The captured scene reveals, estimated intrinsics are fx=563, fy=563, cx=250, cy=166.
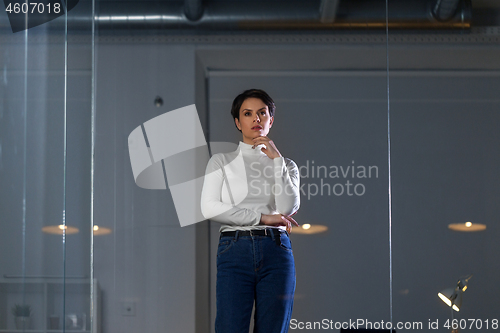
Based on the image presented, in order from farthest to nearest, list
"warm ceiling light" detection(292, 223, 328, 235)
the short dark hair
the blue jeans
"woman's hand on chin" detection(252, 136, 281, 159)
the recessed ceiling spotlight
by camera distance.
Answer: the recessed ceiling spotlight < "warm ceiling light" detection(292, 223, 328, 235) < the short dark hair < "woman's hand on chin" detection(252, 136, 281, 159) < the blue jeans

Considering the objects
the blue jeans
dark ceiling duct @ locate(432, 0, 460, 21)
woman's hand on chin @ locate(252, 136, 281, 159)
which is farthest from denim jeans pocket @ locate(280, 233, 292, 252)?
dark ceiling duct @ locate(432, 0, 460, 21)

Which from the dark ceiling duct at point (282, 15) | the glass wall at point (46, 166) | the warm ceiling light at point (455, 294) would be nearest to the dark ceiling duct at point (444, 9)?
the dark ceiling duct at point (282, 15)

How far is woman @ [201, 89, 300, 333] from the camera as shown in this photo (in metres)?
2.29

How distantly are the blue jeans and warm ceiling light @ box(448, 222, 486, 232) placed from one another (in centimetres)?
123

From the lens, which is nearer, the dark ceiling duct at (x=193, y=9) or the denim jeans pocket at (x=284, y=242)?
the denim jeans pocket at (x=284, y=242)

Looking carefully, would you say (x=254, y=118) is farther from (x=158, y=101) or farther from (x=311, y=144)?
(x=158, y=101)

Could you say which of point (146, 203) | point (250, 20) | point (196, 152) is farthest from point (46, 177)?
point (250, 20)

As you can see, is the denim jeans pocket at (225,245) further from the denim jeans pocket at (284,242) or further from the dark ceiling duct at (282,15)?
the dark ceiling duct at (282,15)

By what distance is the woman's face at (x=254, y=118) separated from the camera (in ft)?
8.76

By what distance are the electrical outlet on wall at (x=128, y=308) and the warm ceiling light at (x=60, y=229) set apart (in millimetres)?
468

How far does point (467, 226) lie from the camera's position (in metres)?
3.11

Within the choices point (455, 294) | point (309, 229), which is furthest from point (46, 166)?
point (455, 294)

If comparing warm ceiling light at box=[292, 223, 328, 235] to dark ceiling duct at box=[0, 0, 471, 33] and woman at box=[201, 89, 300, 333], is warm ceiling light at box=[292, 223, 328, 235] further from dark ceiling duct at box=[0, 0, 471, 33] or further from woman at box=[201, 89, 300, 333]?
dark ceiling duct at box=[0, 0, 471, 33]

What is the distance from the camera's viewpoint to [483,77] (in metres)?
Answer: 3.20
